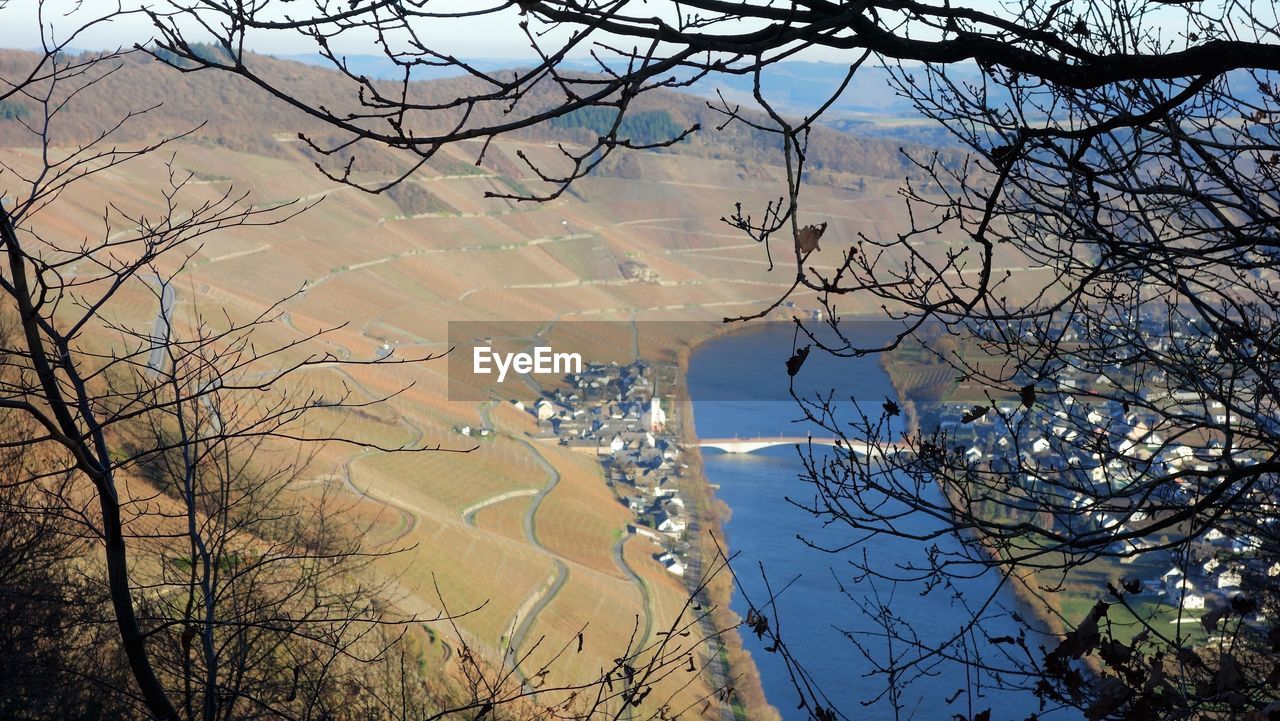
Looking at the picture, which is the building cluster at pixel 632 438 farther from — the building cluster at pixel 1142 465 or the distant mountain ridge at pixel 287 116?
the distant mountain ridge at pixel 287 116

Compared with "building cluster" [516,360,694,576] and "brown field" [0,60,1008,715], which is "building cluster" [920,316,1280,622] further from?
"building cluster" [516,360,694,576]

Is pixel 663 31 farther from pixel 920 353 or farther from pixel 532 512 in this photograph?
pixel 920 353

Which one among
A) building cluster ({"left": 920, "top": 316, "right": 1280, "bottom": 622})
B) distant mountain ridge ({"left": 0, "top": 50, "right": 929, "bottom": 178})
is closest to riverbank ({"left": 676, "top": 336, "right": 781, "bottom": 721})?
building cluster ({"left": 920, "top": 316, "right": 1280, "bottom": 622})

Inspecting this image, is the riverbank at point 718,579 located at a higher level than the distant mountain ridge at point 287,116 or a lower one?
lower

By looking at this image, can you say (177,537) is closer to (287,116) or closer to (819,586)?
(819,586)

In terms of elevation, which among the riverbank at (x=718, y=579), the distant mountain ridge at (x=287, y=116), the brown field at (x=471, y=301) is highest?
the distant mountain ridge at (x=287, y=116)

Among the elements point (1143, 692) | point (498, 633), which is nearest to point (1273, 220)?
point (1143, 692)

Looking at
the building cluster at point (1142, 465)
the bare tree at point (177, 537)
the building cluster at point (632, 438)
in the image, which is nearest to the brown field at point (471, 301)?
the bare tree at point (177, 537)

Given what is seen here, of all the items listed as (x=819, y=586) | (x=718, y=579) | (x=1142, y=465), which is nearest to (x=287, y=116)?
(x=718, y=579)
